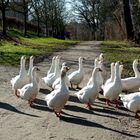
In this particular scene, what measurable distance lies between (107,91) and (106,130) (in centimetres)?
215

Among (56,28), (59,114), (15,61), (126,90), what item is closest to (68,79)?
(126,90)

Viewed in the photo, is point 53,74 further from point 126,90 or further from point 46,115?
point 46,115

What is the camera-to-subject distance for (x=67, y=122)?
8.98 meters

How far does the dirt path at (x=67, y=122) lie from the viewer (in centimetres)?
800

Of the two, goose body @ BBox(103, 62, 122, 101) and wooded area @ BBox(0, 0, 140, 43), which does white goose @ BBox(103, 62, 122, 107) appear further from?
wooded area @ BBox(0, 0, 140, 43)

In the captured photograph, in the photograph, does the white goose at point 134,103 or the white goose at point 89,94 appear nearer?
the white goose at point 134,103

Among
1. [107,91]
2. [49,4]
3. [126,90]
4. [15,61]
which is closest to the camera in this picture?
[107,91]

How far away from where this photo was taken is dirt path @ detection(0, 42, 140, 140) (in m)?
8.00

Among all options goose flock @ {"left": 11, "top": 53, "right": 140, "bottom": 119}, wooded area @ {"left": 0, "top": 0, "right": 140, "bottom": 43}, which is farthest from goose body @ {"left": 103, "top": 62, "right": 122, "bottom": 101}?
wooded area @ {"left": 0, "top": 0, "right": 140, "bottom": 43}

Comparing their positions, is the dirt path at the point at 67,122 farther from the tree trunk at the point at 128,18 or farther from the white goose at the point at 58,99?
the tree trunk at the point at 128,18

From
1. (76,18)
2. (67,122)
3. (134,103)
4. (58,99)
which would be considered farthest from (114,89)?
(76,18)

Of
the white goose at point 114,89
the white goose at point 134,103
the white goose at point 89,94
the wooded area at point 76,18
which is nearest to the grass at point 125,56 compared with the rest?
the white goose at point 114,89

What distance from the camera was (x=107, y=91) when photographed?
10.4 m

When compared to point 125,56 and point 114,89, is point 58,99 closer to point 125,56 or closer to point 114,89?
point 114,89
